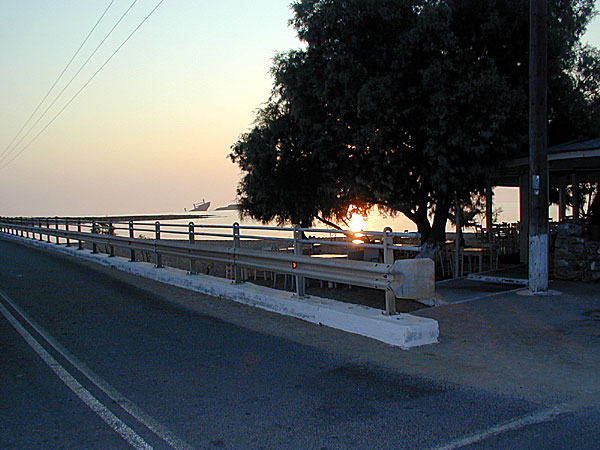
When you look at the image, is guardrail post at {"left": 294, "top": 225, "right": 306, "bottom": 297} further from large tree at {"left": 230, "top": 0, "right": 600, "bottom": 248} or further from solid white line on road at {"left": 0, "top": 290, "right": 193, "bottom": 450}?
large tree at {"left": 230, "top": 0, "right": 600, "bottom": 248}

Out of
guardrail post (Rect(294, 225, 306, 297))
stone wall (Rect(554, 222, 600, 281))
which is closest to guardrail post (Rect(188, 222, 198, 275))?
guardrail post (Rect(294, 225, 306, 297))

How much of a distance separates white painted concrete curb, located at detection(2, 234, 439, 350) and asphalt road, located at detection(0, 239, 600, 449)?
19 centimetres

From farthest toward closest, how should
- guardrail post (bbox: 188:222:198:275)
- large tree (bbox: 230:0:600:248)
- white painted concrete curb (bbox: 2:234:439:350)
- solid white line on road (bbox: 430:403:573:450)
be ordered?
large tree (bbox: 230:0:600:248)
guardrail post (bbox: 188:222:198:275)
white painted concrete curb (bbox: 2:234:439:350)
solid white line on road (bbox: 430:403:573:450)

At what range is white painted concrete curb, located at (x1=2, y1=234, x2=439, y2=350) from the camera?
6.69 m

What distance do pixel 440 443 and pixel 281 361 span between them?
2.44 meters

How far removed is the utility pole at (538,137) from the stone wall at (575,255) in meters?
1.56

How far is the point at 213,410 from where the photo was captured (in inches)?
185

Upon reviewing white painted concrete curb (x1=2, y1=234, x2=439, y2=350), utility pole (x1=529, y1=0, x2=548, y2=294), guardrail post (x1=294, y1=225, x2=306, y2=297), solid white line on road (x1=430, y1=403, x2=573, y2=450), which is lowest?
solid white line on road (x1=430, y1=403, x2=573, y2=450)

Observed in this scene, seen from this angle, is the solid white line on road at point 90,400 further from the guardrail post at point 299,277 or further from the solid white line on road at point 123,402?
the guardrail post at point 299,277

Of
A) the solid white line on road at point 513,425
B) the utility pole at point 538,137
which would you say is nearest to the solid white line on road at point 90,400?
the solid white line on road at point 513,425

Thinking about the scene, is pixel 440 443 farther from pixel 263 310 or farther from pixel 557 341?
pixel 263 310

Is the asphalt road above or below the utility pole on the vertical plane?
below

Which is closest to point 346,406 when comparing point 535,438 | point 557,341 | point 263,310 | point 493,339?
point 535,438

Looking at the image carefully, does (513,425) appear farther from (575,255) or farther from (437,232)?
(437,232)
